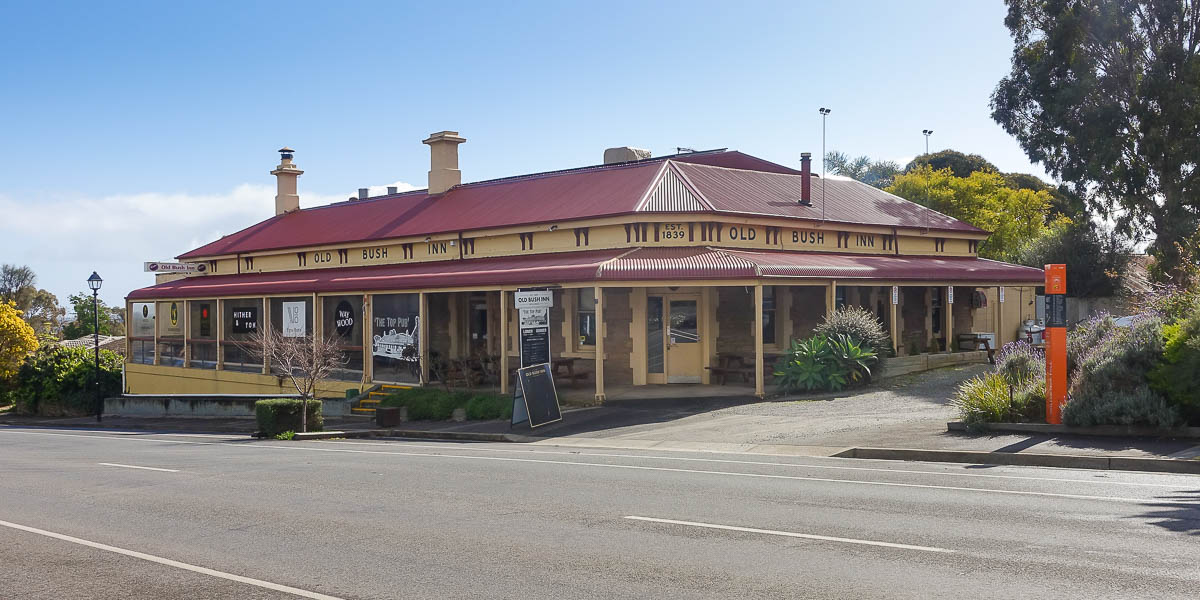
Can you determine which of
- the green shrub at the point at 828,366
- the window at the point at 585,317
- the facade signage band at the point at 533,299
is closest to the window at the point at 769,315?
the green shrub at the point at 828,366

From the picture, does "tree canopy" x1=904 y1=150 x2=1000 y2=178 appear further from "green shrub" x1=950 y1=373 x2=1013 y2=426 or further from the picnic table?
"green shrub" x1=950 y1=373 x2=1013 y2=426

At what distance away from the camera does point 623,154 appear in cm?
3322

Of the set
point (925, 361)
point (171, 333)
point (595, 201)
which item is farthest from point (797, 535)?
point (171, 333)

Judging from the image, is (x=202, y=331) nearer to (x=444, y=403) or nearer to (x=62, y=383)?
(x=62, y=383)

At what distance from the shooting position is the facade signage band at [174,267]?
1709 inches

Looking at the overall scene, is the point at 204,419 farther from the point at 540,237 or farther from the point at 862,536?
the point at 862,536

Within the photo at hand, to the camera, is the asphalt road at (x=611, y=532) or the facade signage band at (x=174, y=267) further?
the facade signage band at (x=174, y=267)

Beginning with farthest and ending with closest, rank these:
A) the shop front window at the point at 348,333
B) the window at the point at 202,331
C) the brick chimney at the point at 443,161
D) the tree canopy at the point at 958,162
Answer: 1. the tree canopy at the point at 958,162
2. the brick chimney at the point at 443,161
3. the window at the point at 202,331
4. the shop front window at the point at 348,333

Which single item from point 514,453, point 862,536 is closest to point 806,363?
point 514,453

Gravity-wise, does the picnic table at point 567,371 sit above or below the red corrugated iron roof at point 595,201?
below

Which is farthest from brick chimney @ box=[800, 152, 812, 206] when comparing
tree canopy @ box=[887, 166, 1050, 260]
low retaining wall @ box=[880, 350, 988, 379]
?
tree canopy @ box=[887, 166, 1050, 260]

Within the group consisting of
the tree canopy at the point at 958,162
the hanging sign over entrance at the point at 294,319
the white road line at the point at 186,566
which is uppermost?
the tree canopy at the point at 958,162

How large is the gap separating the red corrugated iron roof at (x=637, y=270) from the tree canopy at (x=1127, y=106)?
7709 millimetres

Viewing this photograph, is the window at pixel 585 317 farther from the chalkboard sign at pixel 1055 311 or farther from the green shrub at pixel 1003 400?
the chalkboard sign at pixel 1055 311
